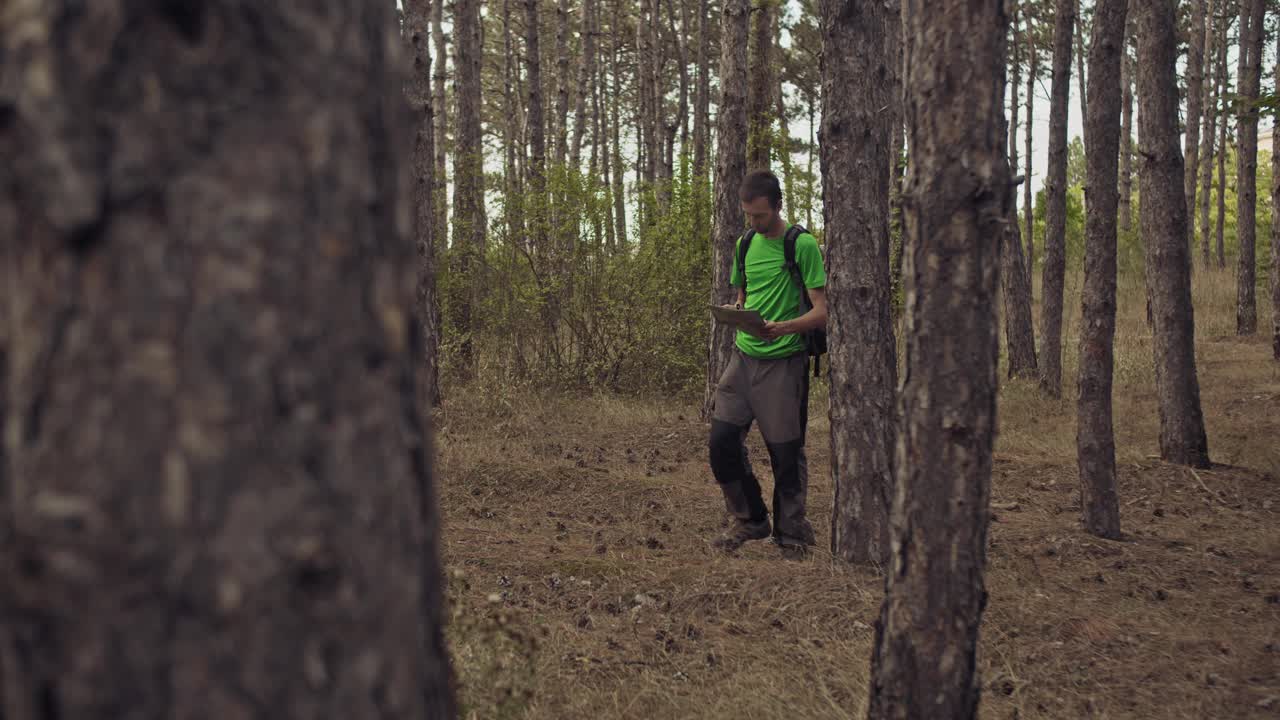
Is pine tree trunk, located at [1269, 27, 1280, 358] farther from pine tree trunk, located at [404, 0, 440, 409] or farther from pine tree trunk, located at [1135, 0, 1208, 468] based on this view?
pine tree trunk, located at [404, 0, 440, 409]

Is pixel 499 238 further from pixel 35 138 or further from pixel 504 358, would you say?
pixel 35 138

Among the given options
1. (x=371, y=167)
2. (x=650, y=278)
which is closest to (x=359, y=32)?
(x=371, y=167)

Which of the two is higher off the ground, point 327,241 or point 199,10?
point 199,10

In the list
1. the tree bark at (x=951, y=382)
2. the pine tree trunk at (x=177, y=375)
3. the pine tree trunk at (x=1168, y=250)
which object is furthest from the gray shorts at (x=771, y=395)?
the pine tree trunk at (x=177, y=375)

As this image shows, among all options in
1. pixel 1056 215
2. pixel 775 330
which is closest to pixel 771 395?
pixel 775 330

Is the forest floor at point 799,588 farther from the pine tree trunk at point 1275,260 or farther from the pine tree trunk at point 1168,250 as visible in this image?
the pine tree trunk at point 1275,260

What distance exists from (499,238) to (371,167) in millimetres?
11231

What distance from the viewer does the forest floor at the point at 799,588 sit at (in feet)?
12.8

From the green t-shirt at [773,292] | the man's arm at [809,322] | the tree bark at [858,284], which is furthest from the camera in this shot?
the green t-shirt at [773,292]

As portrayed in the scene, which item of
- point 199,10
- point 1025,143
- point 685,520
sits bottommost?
point 685,520

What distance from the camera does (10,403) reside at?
38.3 inches

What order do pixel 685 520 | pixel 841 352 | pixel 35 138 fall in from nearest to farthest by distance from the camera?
1. pixel 35 138
2. pixel 841 352
3. pixel 685 520

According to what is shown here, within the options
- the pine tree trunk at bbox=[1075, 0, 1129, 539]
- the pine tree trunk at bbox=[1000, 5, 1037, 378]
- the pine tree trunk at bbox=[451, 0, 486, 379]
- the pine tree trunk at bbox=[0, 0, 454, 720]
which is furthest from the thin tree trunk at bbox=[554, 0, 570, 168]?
the pine tree trunk at bbox=[0, 0, 454, 720]

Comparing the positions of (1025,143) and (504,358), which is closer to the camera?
(504,358)
